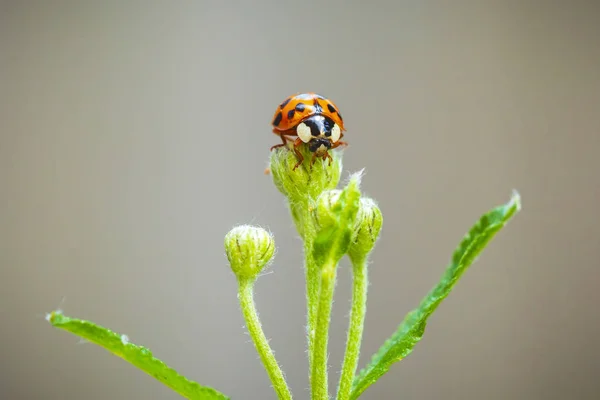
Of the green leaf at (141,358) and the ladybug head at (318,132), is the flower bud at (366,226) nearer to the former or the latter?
the ladybug head at (318,132)

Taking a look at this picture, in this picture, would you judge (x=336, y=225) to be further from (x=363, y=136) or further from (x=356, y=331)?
(x=363, y=136)

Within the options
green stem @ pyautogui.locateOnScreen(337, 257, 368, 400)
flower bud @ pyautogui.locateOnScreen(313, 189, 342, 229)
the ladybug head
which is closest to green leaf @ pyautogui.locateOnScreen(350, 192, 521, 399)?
green stem @ pyautogui.locateOnScreen(337, 257, 368, 400)

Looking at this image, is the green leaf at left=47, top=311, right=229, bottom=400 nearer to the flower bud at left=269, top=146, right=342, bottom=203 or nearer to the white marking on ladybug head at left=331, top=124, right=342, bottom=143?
the flower bud at left=269, top=146, right=342, bottom=203

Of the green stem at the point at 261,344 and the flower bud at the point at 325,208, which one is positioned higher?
the flower bud at the point at 325,208

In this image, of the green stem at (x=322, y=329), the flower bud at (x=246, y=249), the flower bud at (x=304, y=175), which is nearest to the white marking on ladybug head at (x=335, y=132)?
the flower bud at (x=304, y=175)

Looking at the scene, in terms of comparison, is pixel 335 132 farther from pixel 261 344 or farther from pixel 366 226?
pixel 261 344

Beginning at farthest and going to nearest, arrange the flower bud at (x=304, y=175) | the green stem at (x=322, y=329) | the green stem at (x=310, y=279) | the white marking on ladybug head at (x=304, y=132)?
the white marking on ladybug head at (x=304, y=132) → the flower bud at (x=304, y=175) → the green stem at (x=310, y=279) → the green stem at (x=322, y=329)
